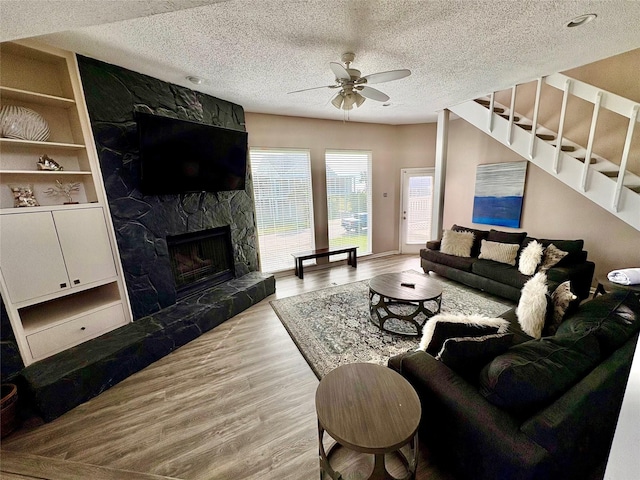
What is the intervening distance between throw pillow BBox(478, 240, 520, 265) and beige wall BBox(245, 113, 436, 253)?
2.24 m

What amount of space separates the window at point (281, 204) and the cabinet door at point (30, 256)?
2.66m

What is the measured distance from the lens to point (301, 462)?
5.18ft

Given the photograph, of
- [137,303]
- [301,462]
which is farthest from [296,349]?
[137,303]

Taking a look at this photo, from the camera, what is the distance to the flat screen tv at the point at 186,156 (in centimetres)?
262

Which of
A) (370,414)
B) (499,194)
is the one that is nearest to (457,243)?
(499,194)

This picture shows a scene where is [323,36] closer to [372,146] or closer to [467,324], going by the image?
[467,324]

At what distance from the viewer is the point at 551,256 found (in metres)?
3.26

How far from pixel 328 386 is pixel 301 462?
58 cm

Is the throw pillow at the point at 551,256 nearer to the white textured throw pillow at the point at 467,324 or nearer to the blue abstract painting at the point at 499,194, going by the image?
the blue abstract painting at the point at 499,194

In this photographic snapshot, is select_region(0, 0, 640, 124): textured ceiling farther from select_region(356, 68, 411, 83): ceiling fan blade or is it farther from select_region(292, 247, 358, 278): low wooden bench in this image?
select_region(292, 247, 358, 278): low wooden bench

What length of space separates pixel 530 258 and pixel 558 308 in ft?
5.74

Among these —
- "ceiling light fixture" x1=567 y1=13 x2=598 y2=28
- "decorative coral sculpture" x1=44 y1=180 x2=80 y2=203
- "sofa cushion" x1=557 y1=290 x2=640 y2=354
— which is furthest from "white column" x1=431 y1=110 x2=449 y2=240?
"decorative coral sculpture" x1=44 y1=180 x2=80 y2=203

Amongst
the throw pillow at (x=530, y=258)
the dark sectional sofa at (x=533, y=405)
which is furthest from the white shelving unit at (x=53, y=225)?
the throw pillow at (x=530, y=258)

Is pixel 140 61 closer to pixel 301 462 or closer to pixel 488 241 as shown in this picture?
pixel 301 462
